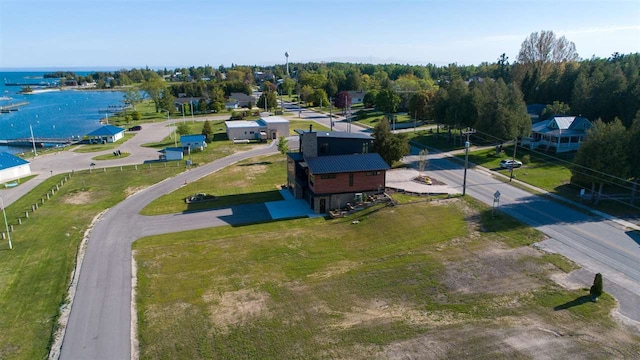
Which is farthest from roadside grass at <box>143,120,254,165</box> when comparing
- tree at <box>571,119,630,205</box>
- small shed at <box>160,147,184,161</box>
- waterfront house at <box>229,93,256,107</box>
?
tree at <box>571,119,630,205</box>

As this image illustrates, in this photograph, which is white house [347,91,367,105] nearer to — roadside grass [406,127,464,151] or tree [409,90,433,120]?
tree [409,90,433,120]

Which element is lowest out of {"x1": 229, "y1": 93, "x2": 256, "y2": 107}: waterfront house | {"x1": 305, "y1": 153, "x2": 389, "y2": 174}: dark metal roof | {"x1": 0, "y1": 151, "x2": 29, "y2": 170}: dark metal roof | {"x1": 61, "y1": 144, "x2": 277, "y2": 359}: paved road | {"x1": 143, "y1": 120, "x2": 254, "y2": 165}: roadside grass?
{"x1": 61, "y1": 144, "x2": 277, "y2": 359}: paved road

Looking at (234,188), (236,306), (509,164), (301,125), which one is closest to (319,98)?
(301,125)

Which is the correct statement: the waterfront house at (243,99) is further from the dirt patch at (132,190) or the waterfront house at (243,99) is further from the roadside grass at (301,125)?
the dirt patch at (132,190)

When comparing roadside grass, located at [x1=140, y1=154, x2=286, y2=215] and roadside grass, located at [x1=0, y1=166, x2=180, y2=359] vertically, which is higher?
roadside grass, located at [x1=140, y1=154, x2=286, y2=215]

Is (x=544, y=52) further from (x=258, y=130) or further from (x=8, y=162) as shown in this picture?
(x=8, y=162)

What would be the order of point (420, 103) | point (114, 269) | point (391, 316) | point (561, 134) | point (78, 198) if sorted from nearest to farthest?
1. point (391, 316)
2. point (114, 269)
3. point (78, 198)
4. point (561, 134)
5. point (420, 103)
